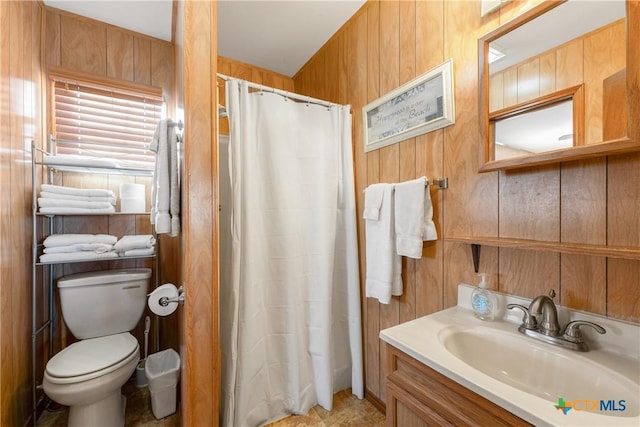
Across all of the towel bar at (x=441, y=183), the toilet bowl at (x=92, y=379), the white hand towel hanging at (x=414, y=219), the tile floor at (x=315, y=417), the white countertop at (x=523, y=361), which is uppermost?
the towel bar at (x=441, y=183)

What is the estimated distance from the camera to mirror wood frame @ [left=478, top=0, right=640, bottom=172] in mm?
720

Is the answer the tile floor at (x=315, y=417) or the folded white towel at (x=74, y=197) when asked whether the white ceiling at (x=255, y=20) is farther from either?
the tile floor at (x=315, y=417)

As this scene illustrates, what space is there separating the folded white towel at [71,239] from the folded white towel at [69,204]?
180mm

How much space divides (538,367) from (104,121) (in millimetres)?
2717

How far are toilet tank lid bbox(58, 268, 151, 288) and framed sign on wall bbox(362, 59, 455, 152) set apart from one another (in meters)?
1.70

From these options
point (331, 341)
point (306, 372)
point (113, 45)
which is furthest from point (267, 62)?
point (306, 372)

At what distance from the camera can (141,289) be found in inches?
70.5

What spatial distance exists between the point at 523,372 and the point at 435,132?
3.27 feet

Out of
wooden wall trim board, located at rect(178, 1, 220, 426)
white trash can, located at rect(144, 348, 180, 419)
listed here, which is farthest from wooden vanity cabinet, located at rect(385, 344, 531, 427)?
white trash can, located at rect(144, 348, 180, 419)

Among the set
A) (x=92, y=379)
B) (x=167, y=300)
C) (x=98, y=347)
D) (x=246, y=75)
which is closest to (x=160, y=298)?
(x=167, y=300)

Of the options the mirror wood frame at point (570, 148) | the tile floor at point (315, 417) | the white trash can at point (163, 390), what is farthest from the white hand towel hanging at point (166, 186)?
the mirror wood frame at point (570, 148)

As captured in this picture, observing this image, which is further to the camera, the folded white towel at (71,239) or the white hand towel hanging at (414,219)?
the folded white towel at (71,239)

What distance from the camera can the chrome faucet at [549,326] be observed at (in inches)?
31.4

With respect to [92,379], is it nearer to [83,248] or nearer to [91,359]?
[91,359]
